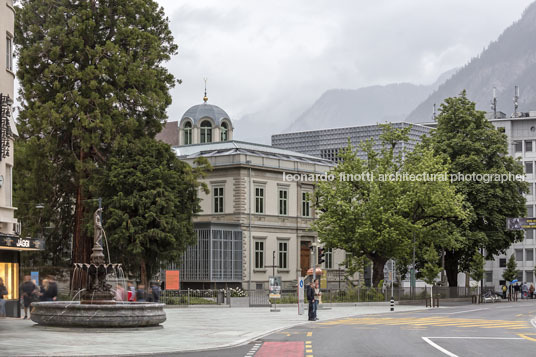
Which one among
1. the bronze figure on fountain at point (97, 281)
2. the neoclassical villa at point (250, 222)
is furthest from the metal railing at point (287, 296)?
A: the bronze figure on fountain at point (97, 281)

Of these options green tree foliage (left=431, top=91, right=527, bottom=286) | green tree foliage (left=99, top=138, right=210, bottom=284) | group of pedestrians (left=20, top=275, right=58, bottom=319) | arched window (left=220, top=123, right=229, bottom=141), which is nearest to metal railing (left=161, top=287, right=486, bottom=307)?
green tree foliage (left=99, top=138, right=210, bottom=284)

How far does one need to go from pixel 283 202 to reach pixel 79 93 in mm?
28085

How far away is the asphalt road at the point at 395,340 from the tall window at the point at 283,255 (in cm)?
3854

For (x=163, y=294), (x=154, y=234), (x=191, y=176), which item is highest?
(x=191, y=176)

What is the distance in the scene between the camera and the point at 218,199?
71.6 metres

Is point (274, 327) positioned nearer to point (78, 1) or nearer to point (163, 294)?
point (163, 294)

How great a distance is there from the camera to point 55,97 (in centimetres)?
5009

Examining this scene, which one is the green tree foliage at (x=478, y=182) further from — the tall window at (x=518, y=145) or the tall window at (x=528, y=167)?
the tall window at (x=518, y=145)

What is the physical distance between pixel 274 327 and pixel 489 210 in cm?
4037

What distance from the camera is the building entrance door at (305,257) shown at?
75.3 m

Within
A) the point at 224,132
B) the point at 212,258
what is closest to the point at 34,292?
the point at 212,258

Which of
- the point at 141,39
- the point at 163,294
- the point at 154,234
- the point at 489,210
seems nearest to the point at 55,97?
the point at 141,39

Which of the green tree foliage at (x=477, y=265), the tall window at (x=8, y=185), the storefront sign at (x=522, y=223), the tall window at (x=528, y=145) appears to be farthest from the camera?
the tall window at (x=528, y=145)

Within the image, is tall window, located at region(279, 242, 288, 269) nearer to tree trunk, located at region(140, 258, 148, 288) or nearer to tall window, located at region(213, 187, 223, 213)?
tall window, located at region(213, 187, 223, 213)
